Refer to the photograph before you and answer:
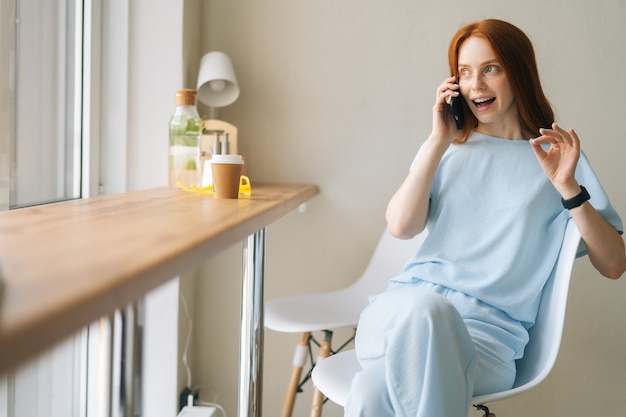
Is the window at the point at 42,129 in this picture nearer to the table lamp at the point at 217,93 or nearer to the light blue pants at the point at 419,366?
the table lamp at the point at 217,93

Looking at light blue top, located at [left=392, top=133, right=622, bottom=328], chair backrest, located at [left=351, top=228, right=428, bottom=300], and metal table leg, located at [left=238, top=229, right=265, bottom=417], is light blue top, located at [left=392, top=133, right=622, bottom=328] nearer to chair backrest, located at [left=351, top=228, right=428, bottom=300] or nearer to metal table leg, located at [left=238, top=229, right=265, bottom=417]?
metal table leg, located at [left=238, top=229, right=265, bottom=417]

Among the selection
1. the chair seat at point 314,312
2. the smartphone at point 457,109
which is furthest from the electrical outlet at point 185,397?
the smartphone at point 457,109

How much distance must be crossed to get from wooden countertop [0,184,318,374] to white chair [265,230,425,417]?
615 millimetres

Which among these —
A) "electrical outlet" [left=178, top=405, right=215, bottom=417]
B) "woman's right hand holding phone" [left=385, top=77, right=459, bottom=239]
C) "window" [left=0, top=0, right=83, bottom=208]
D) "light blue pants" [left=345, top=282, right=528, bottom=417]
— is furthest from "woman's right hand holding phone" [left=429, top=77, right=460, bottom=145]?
"electrical outlet" [left=178, top=405, right=215, bottom=417]

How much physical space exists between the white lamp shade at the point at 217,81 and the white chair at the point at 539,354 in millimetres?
1006

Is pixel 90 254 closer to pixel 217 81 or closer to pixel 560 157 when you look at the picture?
pixel 560 157

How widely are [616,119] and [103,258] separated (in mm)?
1961

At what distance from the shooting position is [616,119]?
2.25 m

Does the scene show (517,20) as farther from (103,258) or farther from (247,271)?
(103,258)

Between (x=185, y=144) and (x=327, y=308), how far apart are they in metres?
0.64

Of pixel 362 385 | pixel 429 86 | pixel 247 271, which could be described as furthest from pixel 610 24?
pixel 362 385

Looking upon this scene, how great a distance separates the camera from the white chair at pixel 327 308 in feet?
6.30

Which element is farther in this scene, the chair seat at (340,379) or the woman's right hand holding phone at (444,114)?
the woman's right hand holding phone at (444,114)

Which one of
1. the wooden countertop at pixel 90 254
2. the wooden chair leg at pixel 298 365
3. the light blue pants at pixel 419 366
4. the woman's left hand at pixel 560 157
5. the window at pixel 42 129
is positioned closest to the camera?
the wooden countertop at pixel 90 254
